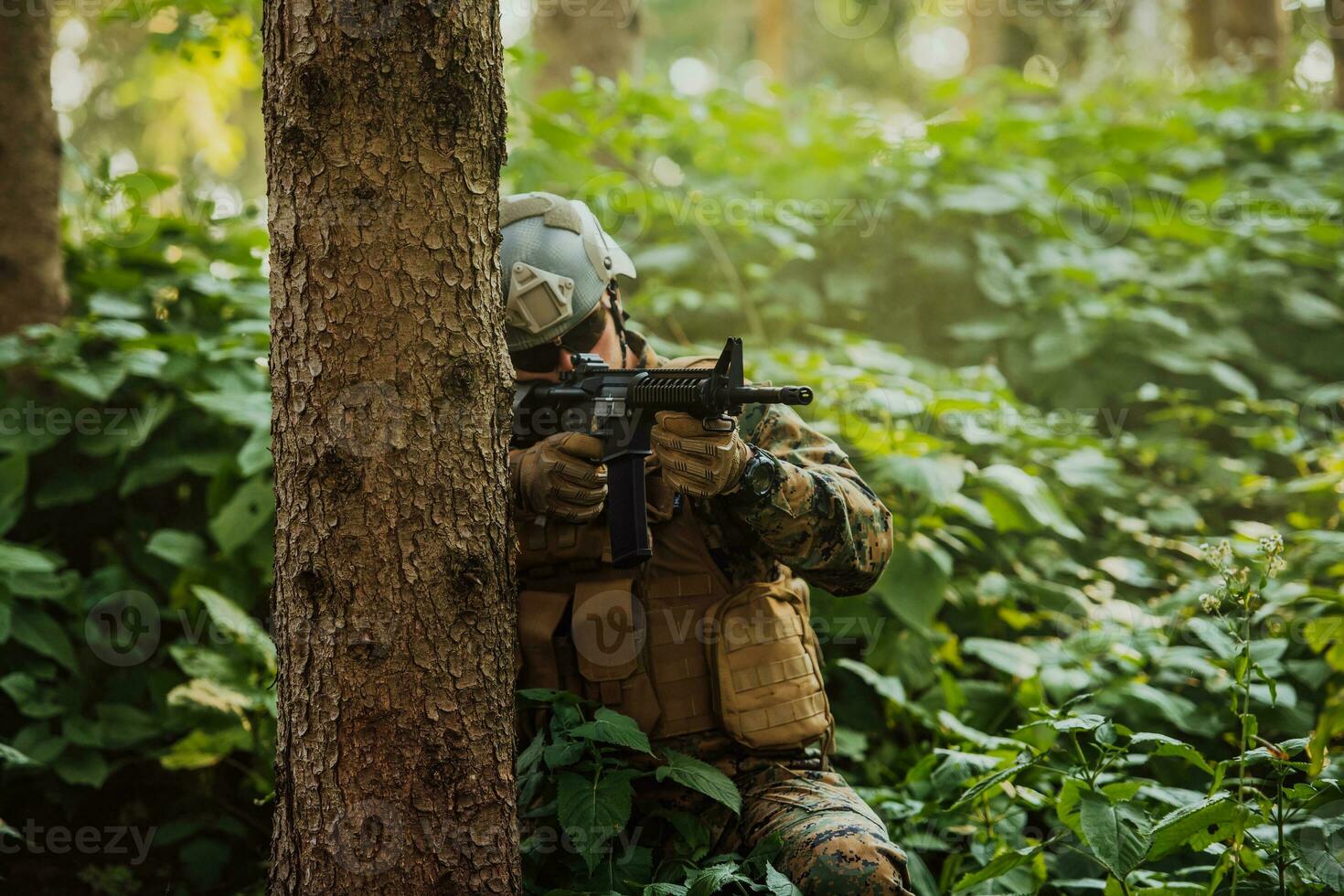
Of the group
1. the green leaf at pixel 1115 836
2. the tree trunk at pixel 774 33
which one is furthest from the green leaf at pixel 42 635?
the tree trunk at pixel 774 33

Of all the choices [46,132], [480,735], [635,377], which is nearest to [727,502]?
[635,377]

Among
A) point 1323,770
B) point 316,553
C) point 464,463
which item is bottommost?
point 1323,770

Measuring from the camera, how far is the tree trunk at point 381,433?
2.00 meters

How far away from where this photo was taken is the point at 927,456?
3.92 meters

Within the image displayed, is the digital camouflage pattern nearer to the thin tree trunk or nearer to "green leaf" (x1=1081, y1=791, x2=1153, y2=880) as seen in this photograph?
"green leaf" (x1=1081, y1=791, x2=1153, y2=880)

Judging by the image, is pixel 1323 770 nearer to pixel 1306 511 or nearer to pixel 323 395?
pixel 1306 511

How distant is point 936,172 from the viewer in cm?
618

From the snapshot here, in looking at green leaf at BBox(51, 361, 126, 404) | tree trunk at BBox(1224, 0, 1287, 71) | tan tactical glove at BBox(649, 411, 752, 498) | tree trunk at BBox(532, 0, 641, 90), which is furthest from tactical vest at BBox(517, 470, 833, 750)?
tree trunk at BBox(1224, 0, 1287, 71)

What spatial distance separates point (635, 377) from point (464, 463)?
1.63 ft

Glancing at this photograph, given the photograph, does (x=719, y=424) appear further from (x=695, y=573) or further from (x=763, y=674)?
(x=763, y=674)

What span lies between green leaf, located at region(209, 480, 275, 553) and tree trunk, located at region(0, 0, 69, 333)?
1418 mm

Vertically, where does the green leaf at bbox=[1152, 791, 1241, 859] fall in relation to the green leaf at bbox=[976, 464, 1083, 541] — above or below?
below

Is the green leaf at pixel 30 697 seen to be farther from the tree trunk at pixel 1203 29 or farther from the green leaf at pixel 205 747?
the tree trunk at pixel 1203 29

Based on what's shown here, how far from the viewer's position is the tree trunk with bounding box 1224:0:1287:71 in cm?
953
